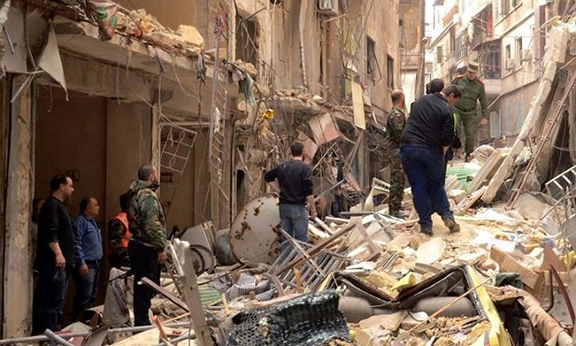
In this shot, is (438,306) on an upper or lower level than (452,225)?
lower

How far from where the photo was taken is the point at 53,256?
7.14 meters

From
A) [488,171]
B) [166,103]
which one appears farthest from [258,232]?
[488,171]

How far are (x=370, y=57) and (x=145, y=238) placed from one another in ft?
63.5

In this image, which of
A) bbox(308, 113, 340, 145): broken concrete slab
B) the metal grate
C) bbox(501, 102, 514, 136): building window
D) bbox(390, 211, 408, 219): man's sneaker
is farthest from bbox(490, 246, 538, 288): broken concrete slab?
bbox(501, 102, 514, 136): building window

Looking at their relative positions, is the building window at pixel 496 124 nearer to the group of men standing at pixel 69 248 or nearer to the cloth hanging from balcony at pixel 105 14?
the group of men standing at pixel 69 248

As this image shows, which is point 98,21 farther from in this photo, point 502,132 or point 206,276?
point 502,132

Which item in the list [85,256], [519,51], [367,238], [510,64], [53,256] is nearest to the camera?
[53,256]

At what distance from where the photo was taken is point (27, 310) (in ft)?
23.2

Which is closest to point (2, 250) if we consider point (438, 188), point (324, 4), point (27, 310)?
point (27, 310)

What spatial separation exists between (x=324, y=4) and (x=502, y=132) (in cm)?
2095

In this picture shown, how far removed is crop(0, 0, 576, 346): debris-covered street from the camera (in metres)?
5.45

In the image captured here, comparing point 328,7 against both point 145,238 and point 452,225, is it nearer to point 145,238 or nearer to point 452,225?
point 452,225

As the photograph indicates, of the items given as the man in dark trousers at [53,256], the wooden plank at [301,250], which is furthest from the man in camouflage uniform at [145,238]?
the wooden plank at [301,250]

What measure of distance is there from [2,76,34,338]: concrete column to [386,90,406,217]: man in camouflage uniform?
197 inches
